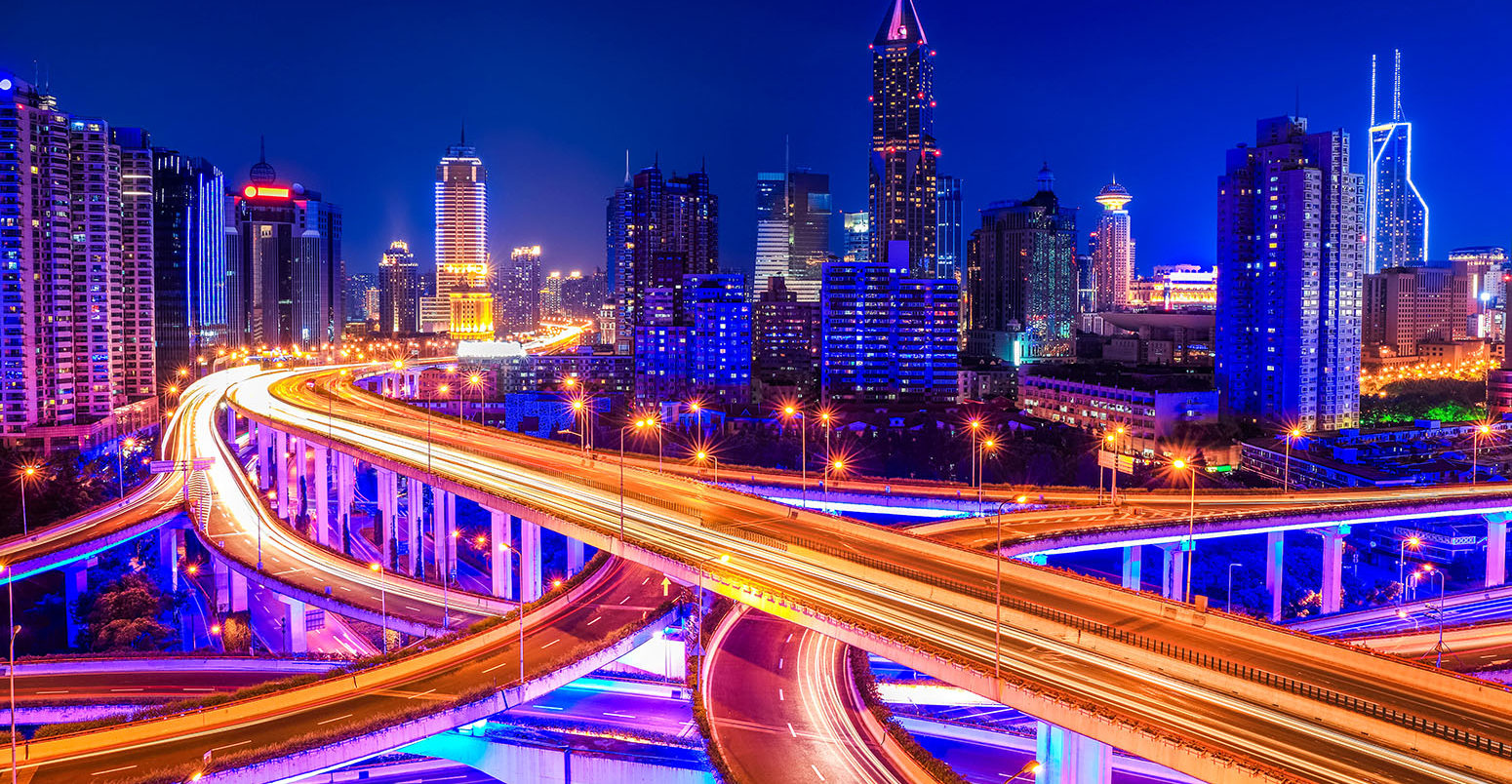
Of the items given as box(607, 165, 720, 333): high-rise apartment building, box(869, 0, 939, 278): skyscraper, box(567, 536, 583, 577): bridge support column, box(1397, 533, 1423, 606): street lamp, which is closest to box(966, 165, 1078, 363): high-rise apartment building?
box(869, 0, 939, 278): skyscraper

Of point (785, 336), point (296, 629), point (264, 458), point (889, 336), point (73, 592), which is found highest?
point (785, 336)

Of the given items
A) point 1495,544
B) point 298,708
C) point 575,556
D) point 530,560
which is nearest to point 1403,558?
point 1495,544

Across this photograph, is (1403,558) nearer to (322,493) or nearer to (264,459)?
(322,493)

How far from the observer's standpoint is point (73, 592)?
50.2m

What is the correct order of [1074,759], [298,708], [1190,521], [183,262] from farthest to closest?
[183,262]
[1190,521]
[298,708]
[1074,759]

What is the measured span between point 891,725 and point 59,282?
247ft

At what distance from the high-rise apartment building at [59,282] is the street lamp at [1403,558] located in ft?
252

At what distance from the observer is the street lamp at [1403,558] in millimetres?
56103

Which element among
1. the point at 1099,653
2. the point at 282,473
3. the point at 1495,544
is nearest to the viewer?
the point at 1099,653

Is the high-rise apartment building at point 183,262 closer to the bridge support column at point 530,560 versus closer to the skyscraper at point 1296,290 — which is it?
the bridge support column at point 530,560

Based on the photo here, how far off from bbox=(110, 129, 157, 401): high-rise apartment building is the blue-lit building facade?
41305mm

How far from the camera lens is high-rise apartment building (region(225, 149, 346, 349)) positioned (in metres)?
187

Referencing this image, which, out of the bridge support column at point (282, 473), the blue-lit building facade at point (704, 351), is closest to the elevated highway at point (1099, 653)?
the bridge support column at point (282, 473)

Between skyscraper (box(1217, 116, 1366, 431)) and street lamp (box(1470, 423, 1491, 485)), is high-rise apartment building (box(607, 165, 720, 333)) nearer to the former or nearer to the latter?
skyscraper (box(1217, 116, 1366, 431))
